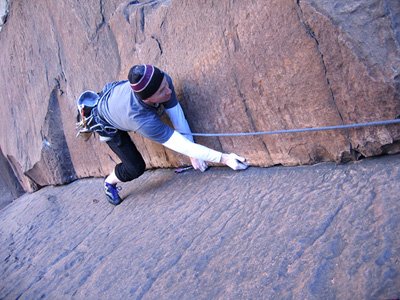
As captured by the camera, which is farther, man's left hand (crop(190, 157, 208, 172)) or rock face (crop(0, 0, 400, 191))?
man's left hand (crop(190, 157, 208, 172))

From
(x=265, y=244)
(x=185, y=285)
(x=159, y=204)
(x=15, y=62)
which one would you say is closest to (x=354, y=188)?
(x=265, y=244)

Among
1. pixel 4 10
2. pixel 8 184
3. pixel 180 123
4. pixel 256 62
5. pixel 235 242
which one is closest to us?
pixel 235 242

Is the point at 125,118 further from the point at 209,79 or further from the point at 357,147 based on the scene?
the point at 357,147

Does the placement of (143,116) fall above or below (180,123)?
above

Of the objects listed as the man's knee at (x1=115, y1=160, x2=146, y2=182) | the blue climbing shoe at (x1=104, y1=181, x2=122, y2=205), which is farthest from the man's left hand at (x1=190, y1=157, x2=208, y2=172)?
the blue climbing shoe at (x1=104, y1=181, x2=122, y2=205)

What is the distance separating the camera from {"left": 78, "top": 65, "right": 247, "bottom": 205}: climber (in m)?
2.25

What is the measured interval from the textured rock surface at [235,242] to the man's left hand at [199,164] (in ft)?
0.17

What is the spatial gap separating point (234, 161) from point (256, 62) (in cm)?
70

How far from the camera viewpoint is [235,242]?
1.86 meters

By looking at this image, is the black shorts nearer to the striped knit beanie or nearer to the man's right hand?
the striped knit beanie

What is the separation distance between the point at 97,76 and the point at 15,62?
84.6 inches

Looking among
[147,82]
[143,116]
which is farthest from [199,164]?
[147,82]

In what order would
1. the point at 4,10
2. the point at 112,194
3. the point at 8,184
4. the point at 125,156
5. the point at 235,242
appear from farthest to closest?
1. the point at 8,184
2. the point at 4,10
3. the point at 112,194
4. the point at 125,156
5. the point at 235,242

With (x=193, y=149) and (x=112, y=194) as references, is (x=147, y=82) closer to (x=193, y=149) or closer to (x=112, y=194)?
(x=193, y=149)
